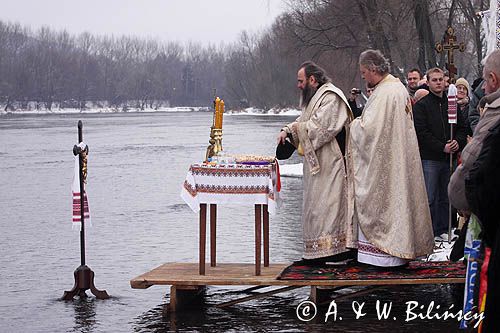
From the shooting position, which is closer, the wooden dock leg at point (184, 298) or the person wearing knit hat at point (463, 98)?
the wooden dock leg at point (184, 298)

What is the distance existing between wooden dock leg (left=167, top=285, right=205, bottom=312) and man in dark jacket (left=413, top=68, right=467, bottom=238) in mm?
3156

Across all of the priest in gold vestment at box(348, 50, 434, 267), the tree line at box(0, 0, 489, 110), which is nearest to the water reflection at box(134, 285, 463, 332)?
the priest in gold vestment at box(348, 50, 434, 267)

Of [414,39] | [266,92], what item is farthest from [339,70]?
[266,92]

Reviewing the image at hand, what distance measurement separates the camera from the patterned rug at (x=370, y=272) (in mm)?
8391

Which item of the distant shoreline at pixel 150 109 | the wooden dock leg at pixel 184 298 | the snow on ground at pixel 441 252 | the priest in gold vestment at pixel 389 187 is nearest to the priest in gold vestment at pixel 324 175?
the priest in gold vestment at pixel 389 187

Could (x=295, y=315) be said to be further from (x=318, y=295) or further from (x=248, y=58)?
(x=248, y=58)

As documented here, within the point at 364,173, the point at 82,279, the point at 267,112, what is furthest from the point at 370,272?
the point at 267,112

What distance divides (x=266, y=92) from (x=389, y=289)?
4432 inches

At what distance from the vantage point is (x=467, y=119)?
11.6 meters

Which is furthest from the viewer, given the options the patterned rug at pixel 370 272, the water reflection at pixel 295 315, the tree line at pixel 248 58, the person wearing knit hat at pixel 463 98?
the tree line at pixel 248 58

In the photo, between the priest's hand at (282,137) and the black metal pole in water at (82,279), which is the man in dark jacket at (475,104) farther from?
the black metal pole in water at (82,279)

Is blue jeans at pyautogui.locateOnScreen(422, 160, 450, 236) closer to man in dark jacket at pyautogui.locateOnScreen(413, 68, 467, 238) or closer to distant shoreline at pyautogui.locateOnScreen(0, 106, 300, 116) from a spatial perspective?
man in dark jacket at pyautogui.locateOnScreen(413, 68, 467, 238)

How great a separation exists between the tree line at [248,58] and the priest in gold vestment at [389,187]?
2014 centimetres

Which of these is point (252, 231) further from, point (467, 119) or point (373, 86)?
point (373, 86)
